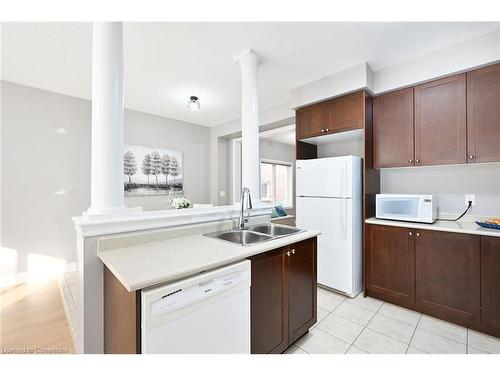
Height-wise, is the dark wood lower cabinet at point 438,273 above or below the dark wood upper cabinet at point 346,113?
below

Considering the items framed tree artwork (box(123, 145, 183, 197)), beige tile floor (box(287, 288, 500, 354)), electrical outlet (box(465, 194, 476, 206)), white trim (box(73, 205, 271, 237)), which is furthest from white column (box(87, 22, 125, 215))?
electrical outlet (box(465, 194, 476, 206))

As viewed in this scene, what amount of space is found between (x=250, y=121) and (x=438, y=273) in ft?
7.25

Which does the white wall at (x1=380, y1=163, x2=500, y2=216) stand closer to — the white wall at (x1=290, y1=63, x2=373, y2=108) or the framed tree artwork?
the white wall at (x1=290, y1=63, x2=373, y2=108)

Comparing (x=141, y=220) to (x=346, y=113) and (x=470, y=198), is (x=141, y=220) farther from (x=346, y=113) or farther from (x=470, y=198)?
(x=470, y=198)

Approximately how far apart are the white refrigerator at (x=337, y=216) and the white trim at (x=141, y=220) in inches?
47.5

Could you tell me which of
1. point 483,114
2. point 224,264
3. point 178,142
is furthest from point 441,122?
point 178,142

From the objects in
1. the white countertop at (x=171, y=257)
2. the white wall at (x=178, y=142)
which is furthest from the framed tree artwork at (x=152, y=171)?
the white countertop at (x=171, y=257)

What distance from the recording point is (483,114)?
6.50 feet

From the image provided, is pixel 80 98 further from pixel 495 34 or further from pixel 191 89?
pixel 495 34

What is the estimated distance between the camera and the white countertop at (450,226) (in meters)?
1.84

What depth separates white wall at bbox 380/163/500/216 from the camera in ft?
7.12

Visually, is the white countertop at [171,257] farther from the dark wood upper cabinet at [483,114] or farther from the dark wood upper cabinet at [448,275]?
the dark wood upper cabinet at [483,114]
